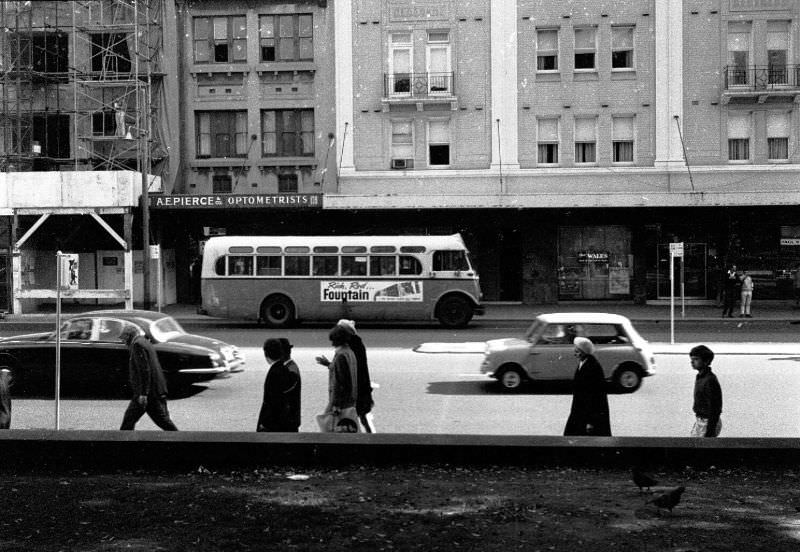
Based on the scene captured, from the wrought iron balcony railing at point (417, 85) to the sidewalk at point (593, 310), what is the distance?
8.22 meters

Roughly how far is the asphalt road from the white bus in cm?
700

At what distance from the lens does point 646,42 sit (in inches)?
1350

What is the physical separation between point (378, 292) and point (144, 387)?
16.3 meters

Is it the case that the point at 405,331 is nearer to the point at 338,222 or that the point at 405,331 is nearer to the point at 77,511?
the point at 338,222

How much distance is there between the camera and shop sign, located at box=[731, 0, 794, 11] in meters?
33.5

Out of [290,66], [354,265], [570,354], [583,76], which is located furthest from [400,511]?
[290,66]

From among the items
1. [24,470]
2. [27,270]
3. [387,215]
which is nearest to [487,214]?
[387,215]

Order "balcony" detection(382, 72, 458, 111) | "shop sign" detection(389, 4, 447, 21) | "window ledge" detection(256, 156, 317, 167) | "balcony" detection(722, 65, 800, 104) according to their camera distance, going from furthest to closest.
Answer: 1. "window ledge" detection(256, 156, 317, 167)
2. "shop sign" detection(389, 4, 447, 21)
3. "balcony" detection(382, 72, 458, 111)
4. "balcony" detection(722, 65, 800, 104)

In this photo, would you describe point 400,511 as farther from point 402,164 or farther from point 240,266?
point 402,164

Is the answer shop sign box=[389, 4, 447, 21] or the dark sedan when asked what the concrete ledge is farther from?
shop sign box=[389, 4, 447, 21]

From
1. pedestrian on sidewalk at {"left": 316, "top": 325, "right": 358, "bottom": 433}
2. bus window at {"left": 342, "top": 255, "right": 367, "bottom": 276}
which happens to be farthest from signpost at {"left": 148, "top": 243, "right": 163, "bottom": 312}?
pedestrian on sidewalk at {"left": 316, "top": 325, "right": 358, "bottom": 433}

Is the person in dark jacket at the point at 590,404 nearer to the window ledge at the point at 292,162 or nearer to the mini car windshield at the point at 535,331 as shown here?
the mini car windshield at the point at 535,331

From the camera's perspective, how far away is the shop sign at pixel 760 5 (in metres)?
33.5

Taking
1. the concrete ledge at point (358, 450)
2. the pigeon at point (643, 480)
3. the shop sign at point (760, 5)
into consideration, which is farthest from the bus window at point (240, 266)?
the pigeon at point (643, 480)
